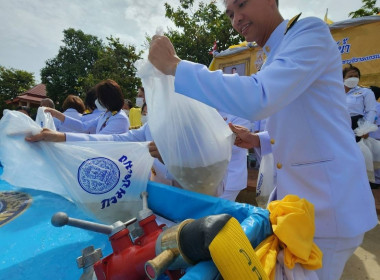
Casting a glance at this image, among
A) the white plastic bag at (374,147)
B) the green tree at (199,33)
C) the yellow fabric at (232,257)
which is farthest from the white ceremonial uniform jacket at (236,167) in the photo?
the green tree at (199,33)

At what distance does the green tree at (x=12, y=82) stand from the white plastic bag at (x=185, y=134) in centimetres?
3182

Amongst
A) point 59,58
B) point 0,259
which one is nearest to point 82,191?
point 0,259

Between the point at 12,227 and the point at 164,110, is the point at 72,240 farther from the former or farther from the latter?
the point at 164,110

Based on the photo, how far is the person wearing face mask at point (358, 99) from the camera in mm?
3488

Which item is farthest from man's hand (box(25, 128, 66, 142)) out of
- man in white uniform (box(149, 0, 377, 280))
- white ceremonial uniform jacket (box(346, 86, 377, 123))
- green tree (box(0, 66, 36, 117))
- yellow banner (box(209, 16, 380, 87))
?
green tree (box(0, 66, 36, 117))

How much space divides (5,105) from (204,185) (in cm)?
3151

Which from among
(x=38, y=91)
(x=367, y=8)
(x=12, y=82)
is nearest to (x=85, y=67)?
(x=38, y=91)

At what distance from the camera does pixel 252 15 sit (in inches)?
38.4

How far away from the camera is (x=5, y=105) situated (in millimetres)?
24906

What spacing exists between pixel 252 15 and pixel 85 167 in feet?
3.34

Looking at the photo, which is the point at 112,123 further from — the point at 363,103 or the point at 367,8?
the point at 367,8

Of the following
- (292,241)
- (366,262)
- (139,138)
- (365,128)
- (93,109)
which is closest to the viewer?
(292,241)

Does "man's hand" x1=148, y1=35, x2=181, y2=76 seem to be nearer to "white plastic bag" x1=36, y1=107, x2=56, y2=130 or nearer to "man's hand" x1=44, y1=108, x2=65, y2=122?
"white plastic bag" x1=36, y1=107, x2=56, y2=130

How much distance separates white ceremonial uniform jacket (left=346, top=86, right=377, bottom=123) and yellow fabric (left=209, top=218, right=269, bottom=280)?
4.10 m
